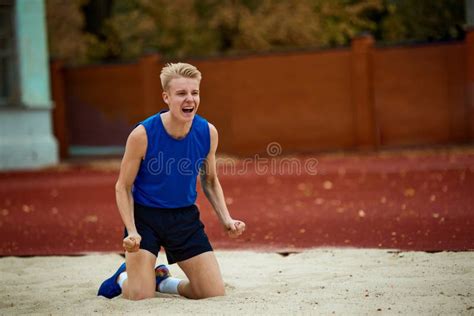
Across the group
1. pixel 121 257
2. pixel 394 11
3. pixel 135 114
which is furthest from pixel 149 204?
pixel 394 11

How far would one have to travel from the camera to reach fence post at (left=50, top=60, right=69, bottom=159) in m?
22.9

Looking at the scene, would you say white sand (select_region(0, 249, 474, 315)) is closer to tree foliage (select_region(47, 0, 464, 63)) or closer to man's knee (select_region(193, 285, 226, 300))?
man's knee (select_region(193, 285, 226, 300))

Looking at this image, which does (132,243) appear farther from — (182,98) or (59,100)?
(59,100)

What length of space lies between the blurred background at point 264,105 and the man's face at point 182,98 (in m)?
3.16

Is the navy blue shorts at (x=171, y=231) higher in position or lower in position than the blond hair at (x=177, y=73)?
lower

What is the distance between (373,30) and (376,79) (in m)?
11.9

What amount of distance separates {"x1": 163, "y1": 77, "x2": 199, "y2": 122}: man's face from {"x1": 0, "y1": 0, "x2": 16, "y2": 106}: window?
14.1m

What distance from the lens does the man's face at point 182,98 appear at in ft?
17.2

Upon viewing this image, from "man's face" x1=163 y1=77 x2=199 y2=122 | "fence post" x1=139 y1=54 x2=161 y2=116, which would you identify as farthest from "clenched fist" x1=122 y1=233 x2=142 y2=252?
"fence post" x1=139 y1=54 x2=161 y2=116

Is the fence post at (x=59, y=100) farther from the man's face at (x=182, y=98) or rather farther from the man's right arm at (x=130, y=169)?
the man's face at (x=182, y=98)

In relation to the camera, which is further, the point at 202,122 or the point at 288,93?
the point at 288,93

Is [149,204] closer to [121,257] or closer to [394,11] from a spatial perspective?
[121,257]

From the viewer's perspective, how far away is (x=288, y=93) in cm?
2053

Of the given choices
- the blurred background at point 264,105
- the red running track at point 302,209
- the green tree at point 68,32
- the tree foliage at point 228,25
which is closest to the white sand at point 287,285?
the red running track at point 302,209
